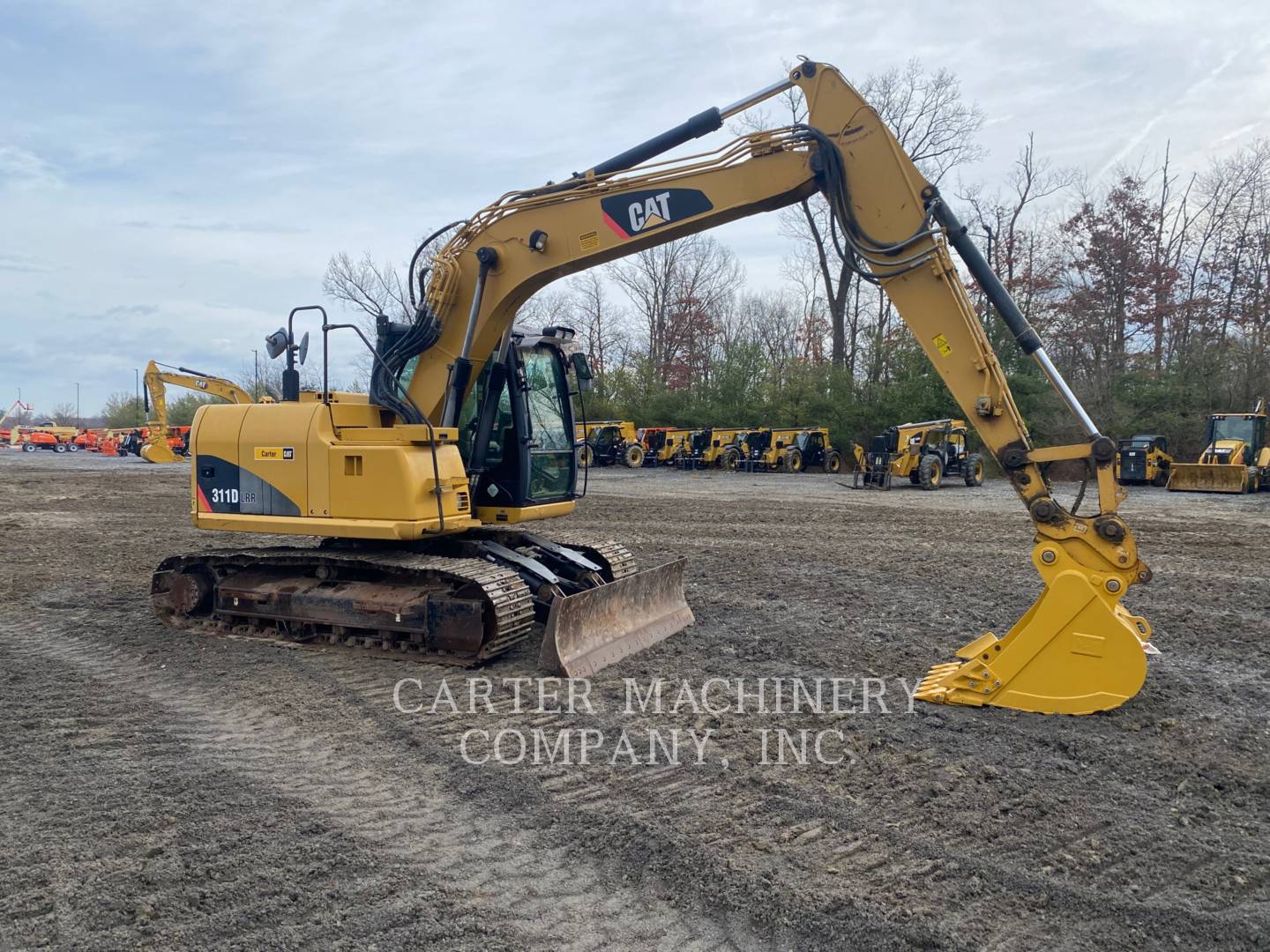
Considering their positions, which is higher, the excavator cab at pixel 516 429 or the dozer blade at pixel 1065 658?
the excavator cab at pixel 516 429

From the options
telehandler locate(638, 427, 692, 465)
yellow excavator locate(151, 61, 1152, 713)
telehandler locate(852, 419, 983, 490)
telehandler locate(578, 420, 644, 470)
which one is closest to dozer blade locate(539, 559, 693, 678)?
yellow excavator locate(151, 61, 1152, 713)

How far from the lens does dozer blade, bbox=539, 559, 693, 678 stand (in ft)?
20.1

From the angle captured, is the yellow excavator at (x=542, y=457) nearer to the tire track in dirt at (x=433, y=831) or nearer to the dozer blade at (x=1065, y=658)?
the dozer blade at (x=1065, y=658)

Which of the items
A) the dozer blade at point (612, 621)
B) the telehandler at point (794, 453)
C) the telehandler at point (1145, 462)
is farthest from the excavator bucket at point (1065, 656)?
the telehandler at point (794, 453)

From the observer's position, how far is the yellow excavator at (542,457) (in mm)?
5246

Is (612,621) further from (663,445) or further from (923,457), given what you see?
(663,445)

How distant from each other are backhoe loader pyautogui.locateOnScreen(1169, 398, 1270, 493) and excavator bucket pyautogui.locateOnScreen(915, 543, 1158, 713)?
67.8 feet

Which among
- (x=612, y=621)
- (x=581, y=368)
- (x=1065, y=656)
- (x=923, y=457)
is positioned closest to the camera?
(x=1065, y=656)

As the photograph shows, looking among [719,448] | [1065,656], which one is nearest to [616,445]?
[719,448]

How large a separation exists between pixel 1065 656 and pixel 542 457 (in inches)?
165

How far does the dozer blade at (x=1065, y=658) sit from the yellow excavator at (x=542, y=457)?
12 millimetres

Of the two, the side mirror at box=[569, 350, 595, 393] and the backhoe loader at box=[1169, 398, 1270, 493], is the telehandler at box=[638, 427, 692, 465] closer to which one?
the backhoe loader at box=[1169, 398, 1270, 493]

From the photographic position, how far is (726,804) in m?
4.09

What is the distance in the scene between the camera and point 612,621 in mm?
6664
